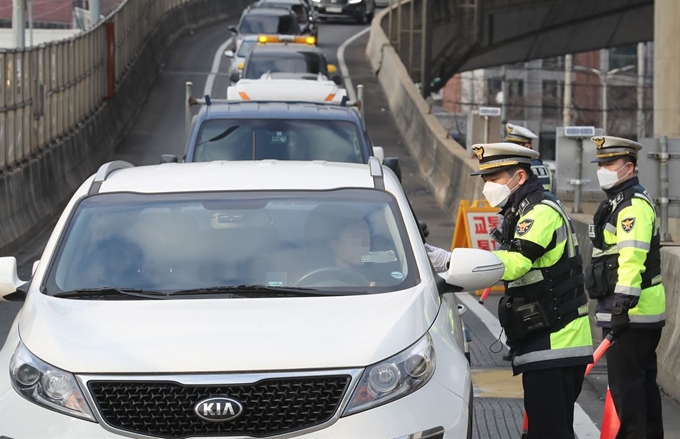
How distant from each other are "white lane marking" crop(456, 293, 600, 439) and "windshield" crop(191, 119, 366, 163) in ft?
6.51

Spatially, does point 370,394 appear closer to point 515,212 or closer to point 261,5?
point 515,212

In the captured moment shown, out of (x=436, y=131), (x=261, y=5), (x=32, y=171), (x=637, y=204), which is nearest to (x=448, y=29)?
A: (x=261, y=5)

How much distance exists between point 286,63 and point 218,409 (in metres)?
23.8

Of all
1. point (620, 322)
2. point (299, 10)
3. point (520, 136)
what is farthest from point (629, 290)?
point (299, 10)

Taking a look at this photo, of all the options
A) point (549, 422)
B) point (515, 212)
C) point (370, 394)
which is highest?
point (515, 212)

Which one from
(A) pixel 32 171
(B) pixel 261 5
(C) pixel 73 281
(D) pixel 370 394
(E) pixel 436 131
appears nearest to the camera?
(D) pixel 370 394

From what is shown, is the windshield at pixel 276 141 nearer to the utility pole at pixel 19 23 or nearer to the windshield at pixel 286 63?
the utility pole at pixel 19 23

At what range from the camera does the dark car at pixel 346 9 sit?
5850 centimetres

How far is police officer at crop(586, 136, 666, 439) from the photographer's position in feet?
23.4

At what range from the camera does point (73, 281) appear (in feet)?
18.7

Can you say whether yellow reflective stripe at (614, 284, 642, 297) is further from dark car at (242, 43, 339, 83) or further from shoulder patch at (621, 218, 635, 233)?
dark car at (242, 43, 339, 83)

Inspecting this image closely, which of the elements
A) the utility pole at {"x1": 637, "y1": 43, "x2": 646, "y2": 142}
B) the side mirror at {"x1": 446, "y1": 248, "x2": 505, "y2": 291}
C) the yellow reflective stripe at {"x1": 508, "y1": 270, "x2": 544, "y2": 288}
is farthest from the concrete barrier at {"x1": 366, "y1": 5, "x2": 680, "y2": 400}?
the utility pole at {"x1": 637, "y1": 43, "x2": 646, "y2": 142}

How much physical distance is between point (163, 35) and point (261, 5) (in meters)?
4.77

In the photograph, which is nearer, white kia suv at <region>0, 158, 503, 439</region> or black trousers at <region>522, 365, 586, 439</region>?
white kia suv at <region>0, 158, 503, 439</region>
